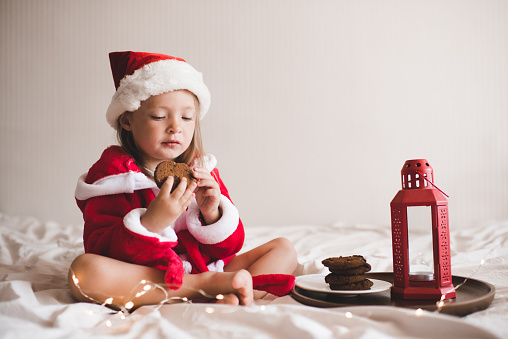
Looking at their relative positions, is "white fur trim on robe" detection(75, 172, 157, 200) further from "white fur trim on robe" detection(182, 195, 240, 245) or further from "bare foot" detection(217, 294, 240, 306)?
"bare foot" detection(217, 294, 240, 306)

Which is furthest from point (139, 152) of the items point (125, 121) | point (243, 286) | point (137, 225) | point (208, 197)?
point (243, 286)

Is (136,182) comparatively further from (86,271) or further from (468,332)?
(468,332)

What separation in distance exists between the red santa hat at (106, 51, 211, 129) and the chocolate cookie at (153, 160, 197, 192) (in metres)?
0.26

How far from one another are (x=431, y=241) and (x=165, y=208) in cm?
51

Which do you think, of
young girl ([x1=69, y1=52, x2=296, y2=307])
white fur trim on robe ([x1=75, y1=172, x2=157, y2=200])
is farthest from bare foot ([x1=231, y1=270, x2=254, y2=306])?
white fur trim on robe ([x1=75, y1=172, x2=157, y2=200])

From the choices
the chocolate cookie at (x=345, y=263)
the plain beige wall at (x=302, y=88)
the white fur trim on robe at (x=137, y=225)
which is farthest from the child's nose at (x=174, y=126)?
the plain beige wall at (x=302, y=88)

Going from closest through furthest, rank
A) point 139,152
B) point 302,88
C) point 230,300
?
point 230,300 → point 139,152 → point 302,88

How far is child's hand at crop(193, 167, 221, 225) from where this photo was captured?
1.00 metres

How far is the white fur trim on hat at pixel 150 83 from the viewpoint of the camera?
111 cm

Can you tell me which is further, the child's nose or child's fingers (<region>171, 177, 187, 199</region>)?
the child's nose

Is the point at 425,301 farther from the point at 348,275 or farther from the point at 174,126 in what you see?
the point at 174,126

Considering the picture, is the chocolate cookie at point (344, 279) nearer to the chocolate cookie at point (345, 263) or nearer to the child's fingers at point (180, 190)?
the chocolate cookie at point (345, 263)

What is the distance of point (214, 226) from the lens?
3.51 feet

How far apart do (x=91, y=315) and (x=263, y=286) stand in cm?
35
